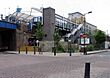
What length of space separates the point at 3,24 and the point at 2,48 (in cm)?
766

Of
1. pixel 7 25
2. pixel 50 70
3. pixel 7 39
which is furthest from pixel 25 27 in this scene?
pixel 50 70

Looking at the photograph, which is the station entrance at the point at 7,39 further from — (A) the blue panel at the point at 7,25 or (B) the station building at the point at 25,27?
(A) the blue panel at the point at 7,25

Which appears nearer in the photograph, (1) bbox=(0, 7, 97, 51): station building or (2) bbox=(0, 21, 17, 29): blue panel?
(2) bbox=(0, 21, 17, 29): blue panel

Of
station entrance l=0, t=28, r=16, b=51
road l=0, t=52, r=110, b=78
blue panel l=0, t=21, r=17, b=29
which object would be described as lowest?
road l=0, t=52, r=110, b=78

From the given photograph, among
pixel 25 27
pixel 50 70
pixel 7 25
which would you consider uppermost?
pixel 25 27

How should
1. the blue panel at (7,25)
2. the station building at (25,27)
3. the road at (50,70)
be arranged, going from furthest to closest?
the station building at (25,27), the blue panel at (7,25), the road at (50,70)

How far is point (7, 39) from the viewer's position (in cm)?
6081

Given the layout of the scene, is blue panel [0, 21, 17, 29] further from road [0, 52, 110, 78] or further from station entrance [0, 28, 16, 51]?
road [0, 52, 110, 78]

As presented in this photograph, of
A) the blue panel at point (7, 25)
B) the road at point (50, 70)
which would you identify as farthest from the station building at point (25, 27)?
the road at point (50, 70)

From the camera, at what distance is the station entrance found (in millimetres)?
58844

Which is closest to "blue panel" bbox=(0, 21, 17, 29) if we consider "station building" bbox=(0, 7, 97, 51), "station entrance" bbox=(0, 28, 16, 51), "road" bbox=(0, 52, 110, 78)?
"station building" bbox=(0, 7, 97, 51)

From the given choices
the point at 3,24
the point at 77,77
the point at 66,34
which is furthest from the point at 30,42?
the point at 77,77

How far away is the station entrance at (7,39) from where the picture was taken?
58.8 meters

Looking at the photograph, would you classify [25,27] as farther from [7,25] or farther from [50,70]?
[50,70]
